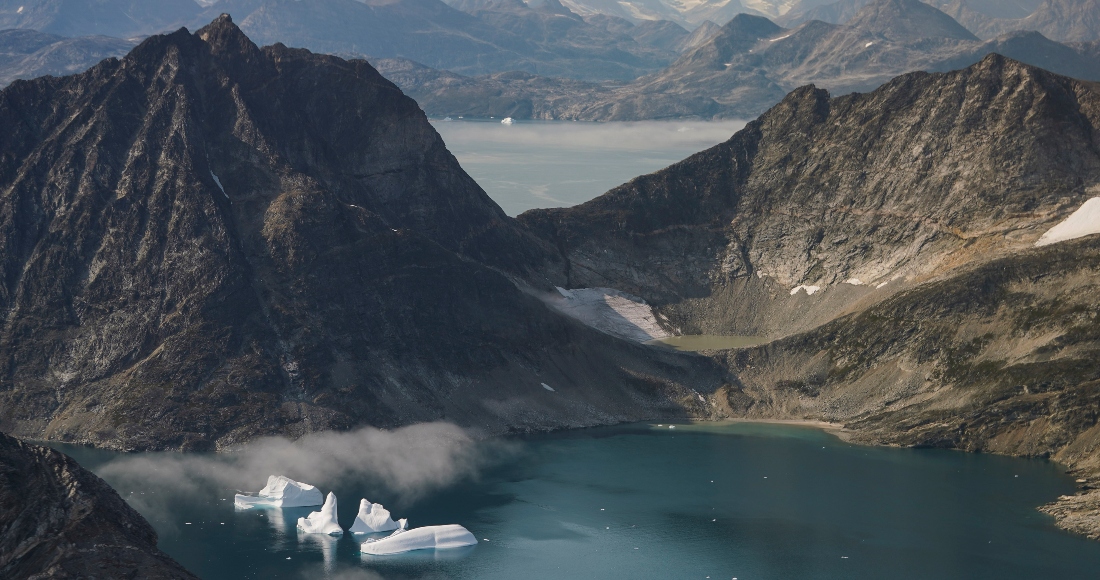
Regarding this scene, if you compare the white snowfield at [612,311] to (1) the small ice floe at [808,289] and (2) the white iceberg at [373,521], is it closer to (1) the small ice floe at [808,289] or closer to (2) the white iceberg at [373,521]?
(1) the small ice floe at [808,289]

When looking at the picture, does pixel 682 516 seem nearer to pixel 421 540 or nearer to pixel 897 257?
pixel 421 540

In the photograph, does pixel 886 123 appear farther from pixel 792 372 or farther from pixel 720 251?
pixel 792 372

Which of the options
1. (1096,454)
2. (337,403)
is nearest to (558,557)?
(337,403)

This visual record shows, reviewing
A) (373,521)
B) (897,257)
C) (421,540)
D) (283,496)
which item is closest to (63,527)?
(421,540)

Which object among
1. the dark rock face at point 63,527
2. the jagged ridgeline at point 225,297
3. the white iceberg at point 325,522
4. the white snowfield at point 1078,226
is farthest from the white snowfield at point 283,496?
the white snowfield at point 1078,226

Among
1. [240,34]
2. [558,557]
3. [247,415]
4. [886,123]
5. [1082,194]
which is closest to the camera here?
[558,557]

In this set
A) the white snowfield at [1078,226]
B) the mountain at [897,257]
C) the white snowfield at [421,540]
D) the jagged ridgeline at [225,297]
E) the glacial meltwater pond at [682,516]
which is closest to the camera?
the glacial meltwater pond at [682,516]
